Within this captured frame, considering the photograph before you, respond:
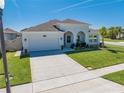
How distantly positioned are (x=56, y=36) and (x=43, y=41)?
216 centimetres

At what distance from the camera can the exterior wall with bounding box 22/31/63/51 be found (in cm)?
1948

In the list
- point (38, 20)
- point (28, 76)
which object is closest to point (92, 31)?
point (38, 20)

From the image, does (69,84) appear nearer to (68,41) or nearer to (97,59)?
(97,59)

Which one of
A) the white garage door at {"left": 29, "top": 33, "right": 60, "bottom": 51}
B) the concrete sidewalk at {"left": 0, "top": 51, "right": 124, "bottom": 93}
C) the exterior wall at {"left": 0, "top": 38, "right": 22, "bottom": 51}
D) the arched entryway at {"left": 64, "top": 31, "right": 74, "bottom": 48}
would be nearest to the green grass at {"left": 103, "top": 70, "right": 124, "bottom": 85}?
the concrete sidewalk at {"left": 0, "top": 51, "right": 124, "bottom": 93}

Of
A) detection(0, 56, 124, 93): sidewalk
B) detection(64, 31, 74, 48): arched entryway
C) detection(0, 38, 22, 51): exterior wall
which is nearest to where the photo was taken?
detection(0, 56, 124, 93): sidewalk

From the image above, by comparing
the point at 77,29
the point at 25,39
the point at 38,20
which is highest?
the point at 38,20

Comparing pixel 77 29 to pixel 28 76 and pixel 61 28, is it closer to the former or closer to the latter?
pixel 61 28

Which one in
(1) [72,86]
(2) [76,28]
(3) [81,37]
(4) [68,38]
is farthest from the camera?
(3) [81,37]

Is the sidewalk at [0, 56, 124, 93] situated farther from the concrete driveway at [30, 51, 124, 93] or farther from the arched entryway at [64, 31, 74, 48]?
the arched entryway at [64, 31, 74, 48]

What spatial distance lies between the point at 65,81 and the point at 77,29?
16.3 m

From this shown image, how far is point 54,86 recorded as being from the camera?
295 inches

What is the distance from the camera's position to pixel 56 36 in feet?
A: 69.0

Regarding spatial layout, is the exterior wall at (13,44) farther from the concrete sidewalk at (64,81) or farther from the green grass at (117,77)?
the green grass at (117,77)

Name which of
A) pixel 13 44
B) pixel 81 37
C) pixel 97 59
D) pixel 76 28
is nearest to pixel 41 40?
pixel 13 44
